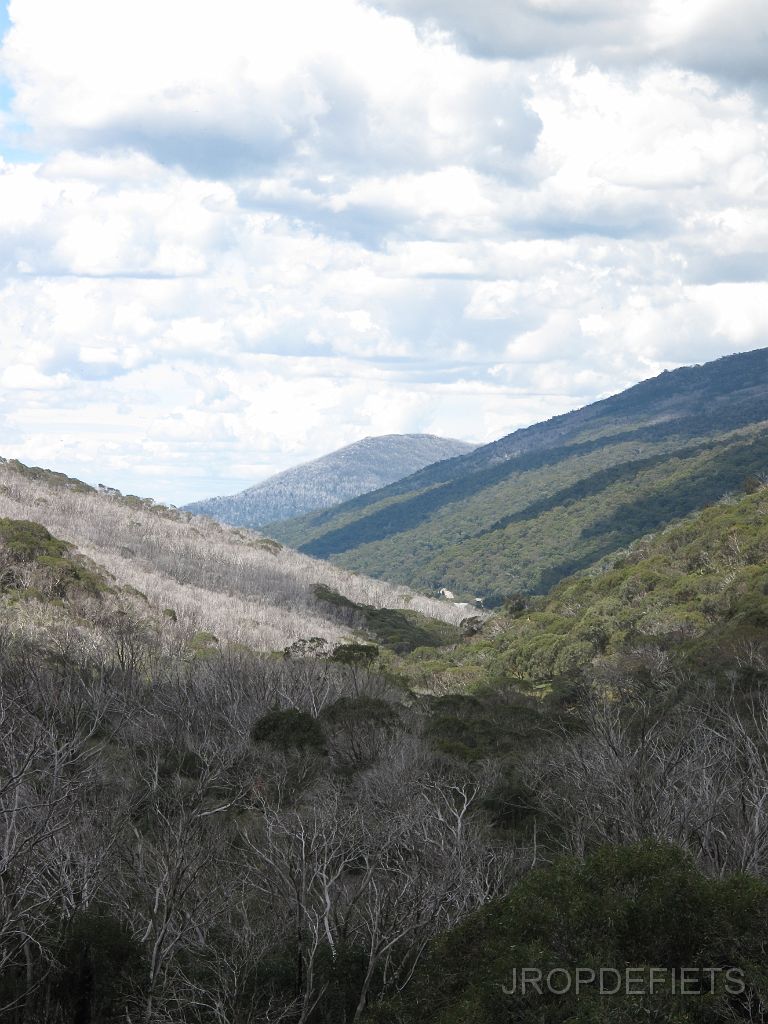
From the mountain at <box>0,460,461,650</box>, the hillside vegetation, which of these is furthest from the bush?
the mountain at <box>0,460,461,650</box>

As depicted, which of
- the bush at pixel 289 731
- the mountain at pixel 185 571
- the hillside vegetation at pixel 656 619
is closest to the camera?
the bush at pixel 289 731

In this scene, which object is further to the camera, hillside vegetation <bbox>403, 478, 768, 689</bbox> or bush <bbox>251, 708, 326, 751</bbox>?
hillside vegetation <bbox>403, 478, 768, 689</bbox>

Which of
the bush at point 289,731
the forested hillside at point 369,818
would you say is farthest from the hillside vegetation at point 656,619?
the bush at point 289,731

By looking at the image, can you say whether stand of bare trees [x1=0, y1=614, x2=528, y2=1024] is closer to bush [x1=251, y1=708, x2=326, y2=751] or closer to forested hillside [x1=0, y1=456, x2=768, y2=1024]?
forested hillside [x1=0, y1=456, x2=768, y2=1024]

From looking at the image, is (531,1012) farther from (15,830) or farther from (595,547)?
(595,547)

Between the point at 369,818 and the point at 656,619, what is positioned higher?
the point at 369,818

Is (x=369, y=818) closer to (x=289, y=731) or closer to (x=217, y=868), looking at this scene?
(x=217, y=868)

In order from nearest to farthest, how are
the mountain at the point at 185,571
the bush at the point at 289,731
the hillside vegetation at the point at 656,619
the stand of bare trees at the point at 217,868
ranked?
the stand of bare trees at the point at 217,868 → the bush at the point at 289,731 → the hillside vegetation at the point at 656,619 → the mountain at the point at 185,571

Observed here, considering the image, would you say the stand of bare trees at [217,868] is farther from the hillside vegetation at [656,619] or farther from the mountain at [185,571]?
the mountain at [185,571]

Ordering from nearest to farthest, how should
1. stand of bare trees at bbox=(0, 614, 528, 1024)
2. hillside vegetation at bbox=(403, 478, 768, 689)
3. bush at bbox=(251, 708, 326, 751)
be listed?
stand of bare trees at bbox=(0, 614, 528, 1024) → bush at bbox=(251, 708, 326, 751) → hillside vegetation at bbox=(403, 478, 768, 689)

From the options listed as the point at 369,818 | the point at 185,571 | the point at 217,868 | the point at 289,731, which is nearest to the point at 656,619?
the point at 289,731

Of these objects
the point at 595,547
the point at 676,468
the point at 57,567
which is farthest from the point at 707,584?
the point at 676,468

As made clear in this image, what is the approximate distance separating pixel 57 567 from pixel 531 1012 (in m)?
51.8

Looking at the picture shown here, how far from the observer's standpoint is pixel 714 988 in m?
10.3
